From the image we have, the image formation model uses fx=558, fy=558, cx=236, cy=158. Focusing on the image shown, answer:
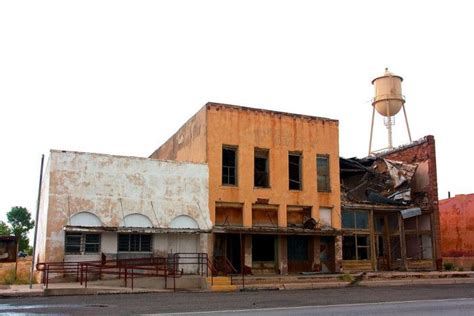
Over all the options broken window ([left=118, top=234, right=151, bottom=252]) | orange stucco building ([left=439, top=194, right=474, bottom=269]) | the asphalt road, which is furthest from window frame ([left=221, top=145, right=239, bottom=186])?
orange stucco building ([left=439, top=194, right=474, bottom=269])

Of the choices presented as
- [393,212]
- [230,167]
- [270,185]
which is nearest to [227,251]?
[270,185]

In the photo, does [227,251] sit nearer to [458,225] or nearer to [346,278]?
[346,278]

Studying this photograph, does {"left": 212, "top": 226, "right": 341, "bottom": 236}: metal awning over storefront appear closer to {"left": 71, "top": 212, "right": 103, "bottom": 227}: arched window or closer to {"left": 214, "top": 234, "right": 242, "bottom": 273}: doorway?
{"left": 214, "top": 234, "right": 242, "bottom": 273}: doorway

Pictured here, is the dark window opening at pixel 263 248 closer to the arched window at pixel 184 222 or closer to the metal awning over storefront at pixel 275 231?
the metal awning over storefront at pixel 275 231

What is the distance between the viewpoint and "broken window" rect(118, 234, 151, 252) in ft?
83.1

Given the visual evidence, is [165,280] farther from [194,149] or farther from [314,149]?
[314,149]

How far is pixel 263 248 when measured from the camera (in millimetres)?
28766

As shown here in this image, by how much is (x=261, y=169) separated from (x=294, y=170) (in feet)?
6.58

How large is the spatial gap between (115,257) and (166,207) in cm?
342

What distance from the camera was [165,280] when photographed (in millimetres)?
23109

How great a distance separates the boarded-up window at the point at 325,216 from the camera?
30.4 metres

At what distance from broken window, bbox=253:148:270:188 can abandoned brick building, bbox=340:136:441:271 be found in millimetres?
5130

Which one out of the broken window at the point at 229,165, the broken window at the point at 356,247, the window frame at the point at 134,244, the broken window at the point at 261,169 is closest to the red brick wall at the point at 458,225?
the broken window at the point at 356,247

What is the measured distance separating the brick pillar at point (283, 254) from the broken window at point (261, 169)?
2939mm
